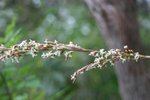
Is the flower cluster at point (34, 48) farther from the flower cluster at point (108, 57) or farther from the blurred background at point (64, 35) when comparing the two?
the blurred background at point (64, 35)

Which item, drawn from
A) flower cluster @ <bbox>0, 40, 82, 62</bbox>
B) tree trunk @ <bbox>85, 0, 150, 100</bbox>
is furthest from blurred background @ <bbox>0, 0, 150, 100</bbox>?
flower cluster @ <bbox>0, 40, 82, 62</bbox>

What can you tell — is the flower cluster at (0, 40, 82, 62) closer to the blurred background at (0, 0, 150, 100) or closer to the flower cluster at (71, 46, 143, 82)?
the flower cluster at (71, 46, 143, 82)

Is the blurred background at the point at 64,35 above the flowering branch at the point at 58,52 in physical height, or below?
above

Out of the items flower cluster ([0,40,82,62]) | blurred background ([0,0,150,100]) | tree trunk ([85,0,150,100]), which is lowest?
flower cluster ([0,40,82,62])

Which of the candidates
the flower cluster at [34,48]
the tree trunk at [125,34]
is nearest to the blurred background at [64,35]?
the tree trunk at [125,34]

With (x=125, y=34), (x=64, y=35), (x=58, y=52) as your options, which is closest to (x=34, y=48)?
(x=58, y=52)

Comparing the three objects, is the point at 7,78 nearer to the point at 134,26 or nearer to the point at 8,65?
the point at 8,65

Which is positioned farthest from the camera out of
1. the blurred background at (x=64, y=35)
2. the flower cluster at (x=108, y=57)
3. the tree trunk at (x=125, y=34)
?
the blurred background at (x=64, y=35)

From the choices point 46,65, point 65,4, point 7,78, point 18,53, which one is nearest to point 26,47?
point 18,53

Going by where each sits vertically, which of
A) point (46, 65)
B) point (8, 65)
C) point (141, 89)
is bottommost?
point (141, 89)
